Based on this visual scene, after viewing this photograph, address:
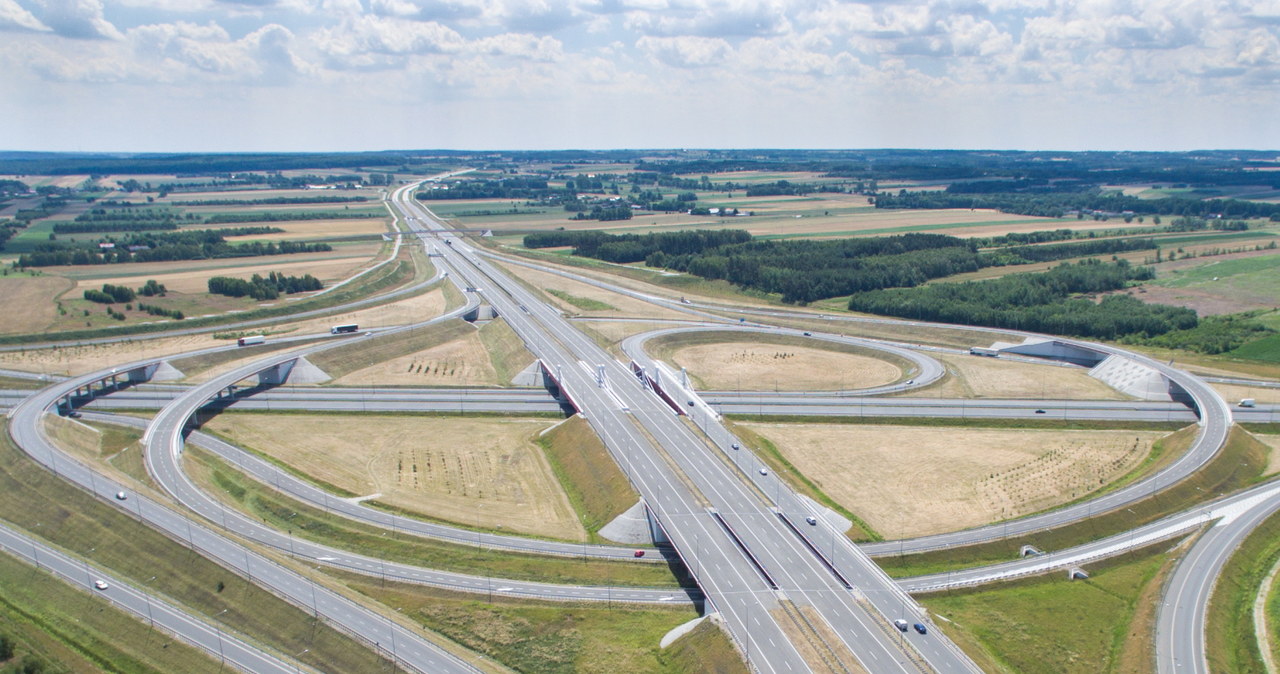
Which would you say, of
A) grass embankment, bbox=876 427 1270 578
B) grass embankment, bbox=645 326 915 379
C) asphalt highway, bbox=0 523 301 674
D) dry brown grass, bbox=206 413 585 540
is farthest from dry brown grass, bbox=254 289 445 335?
grass embankment, bbox=876 427 1270 578

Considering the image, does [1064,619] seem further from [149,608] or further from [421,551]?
[149,608]

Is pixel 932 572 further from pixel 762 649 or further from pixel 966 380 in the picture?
pixel 966 380

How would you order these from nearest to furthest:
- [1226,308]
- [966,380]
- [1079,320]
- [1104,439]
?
[1104,439] → [966,380] → [1079,320] → [1226,308]

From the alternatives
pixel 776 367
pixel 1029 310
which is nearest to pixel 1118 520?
pixel 776 367

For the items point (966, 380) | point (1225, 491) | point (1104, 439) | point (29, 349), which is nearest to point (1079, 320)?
point (966, 380)

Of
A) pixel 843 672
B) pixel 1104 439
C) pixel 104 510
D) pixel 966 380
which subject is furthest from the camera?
pixel 966 380

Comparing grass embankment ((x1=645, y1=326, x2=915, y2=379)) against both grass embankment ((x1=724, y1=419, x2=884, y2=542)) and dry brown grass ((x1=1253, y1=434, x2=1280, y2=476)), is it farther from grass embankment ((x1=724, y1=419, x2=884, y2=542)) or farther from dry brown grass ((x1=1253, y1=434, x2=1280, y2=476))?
dry brown grass ((x1=1253, y1=434, x2=1280, y2=476))

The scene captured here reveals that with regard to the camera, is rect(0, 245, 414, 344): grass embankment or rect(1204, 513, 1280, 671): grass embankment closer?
rect(1204, 513, 1280, 671): grass embankment

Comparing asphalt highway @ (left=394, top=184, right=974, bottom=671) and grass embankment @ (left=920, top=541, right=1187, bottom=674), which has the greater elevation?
asphalt highway @ (left=394, top=184, right=974, bottom=671)
